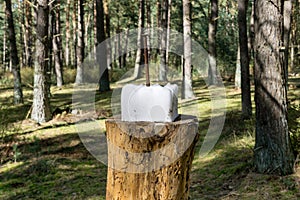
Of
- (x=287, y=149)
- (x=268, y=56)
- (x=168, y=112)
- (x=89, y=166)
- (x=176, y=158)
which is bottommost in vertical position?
(x=89, y=166)

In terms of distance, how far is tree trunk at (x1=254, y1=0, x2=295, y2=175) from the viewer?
5305mm

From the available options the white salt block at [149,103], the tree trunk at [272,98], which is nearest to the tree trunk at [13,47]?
the tree trunk at [272,98]

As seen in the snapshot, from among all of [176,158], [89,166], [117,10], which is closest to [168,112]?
[176,158]

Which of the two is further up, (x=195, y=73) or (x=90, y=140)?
(x=195, y=73)

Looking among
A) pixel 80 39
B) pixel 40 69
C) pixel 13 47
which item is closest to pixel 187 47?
pixel 40 69

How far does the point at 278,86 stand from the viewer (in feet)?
17.5

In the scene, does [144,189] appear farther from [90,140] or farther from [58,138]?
[58,138]

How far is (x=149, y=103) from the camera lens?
2789 millimetres

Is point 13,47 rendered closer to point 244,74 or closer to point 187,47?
point 187,47

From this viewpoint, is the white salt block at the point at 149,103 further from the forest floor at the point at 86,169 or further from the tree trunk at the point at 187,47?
the tree trunk at the point at 187,47

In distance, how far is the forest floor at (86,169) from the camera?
17.0 feet

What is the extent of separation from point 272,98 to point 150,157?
10.4ft

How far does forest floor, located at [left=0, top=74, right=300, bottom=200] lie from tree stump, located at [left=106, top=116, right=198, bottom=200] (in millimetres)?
2358

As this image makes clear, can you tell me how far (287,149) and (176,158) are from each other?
10.2ft
